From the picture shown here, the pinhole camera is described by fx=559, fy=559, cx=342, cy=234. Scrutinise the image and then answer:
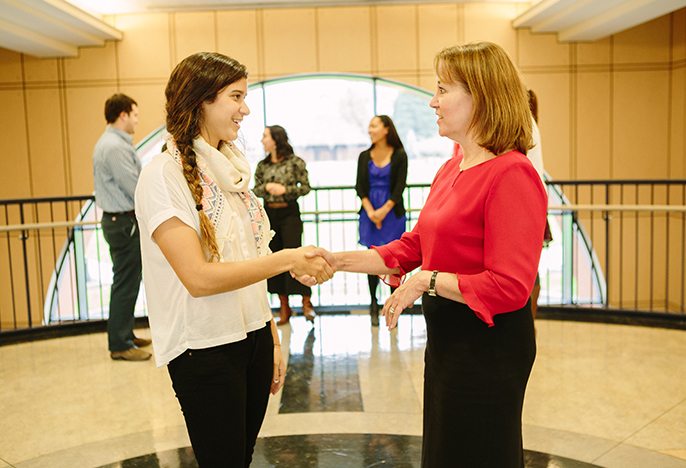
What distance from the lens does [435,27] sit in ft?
24.5

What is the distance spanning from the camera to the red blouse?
133 cm

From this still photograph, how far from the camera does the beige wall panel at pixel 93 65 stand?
7.46 metres

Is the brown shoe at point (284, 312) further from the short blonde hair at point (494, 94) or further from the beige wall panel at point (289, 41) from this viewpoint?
the beige wall panel at point (289, 41)

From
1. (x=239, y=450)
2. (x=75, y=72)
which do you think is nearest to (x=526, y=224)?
(x=239, y=450)

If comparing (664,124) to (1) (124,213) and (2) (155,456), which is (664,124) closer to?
(1) (124,213)

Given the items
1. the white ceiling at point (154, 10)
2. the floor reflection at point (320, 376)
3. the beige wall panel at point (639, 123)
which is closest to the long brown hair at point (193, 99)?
the floor reflection at point (320, 376)

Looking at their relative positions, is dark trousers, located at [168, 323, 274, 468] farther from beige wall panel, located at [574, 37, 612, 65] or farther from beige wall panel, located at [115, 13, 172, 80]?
beige wall panel, located at [574, 37, 612, 65]

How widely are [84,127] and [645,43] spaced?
782 cm

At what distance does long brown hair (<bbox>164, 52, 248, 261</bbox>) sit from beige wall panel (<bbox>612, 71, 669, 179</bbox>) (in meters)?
7.60

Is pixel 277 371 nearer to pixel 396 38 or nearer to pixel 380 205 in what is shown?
pixel 380 205

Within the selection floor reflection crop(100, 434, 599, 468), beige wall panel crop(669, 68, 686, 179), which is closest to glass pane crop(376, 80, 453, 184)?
beige wall panel crop(669, 68, 686, 179)

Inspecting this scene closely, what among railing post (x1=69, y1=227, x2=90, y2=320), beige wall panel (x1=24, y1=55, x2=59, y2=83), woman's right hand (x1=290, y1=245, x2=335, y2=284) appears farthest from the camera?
beige wall panel (x1=24, y1=55, x2=59, y2=83)

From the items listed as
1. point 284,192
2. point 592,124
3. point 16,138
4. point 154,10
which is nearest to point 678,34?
point 592,124

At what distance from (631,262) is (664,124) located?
6.59 ft
